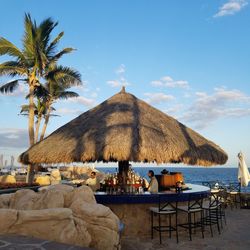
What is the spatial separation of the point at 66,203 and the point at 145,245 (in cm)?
225

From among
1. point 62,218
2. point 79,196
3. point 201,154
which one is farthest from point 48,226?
point 201,154

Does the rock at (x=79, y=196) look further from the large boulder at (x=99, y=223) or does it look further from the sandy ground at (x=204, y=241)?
the sandy ground at (x=204, y=241)

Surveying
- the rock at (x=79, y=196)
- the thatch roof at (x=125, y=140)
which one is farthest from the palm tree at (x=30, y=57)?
the rock at (x=79, y=196)

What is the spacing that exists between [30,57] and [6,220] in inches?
631

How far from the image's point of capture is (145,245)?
6969mm

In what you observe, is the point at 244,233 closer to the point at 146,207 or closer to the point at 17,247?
the point at 146,207

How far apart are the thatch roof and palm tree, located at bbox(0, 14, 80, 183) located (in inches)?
361

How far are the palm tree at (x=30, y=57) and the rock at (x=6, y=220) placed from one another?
14.0m

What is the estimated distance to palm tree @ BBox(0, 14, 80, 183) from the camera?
1875 cm

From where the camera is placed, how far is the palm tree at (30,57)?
18.8 meters

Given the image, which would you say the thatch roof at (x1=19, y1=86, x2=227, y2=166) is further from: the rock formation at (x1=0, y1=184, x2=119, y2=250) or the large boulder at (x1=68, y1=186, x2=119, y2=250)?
the large boulder at (x1=68, y1=186, x2=119, y2=250)

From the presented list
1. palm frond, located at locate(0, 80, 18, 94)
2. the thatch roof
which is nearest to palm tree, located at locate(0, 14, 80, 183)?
palm frond, located at locate(0, 80, 18, 94)

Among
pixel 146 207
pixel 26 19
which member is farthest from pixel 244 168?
pixel 26 19

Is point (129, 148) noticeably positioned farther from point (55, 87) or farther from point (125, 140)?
point (55, 87)
